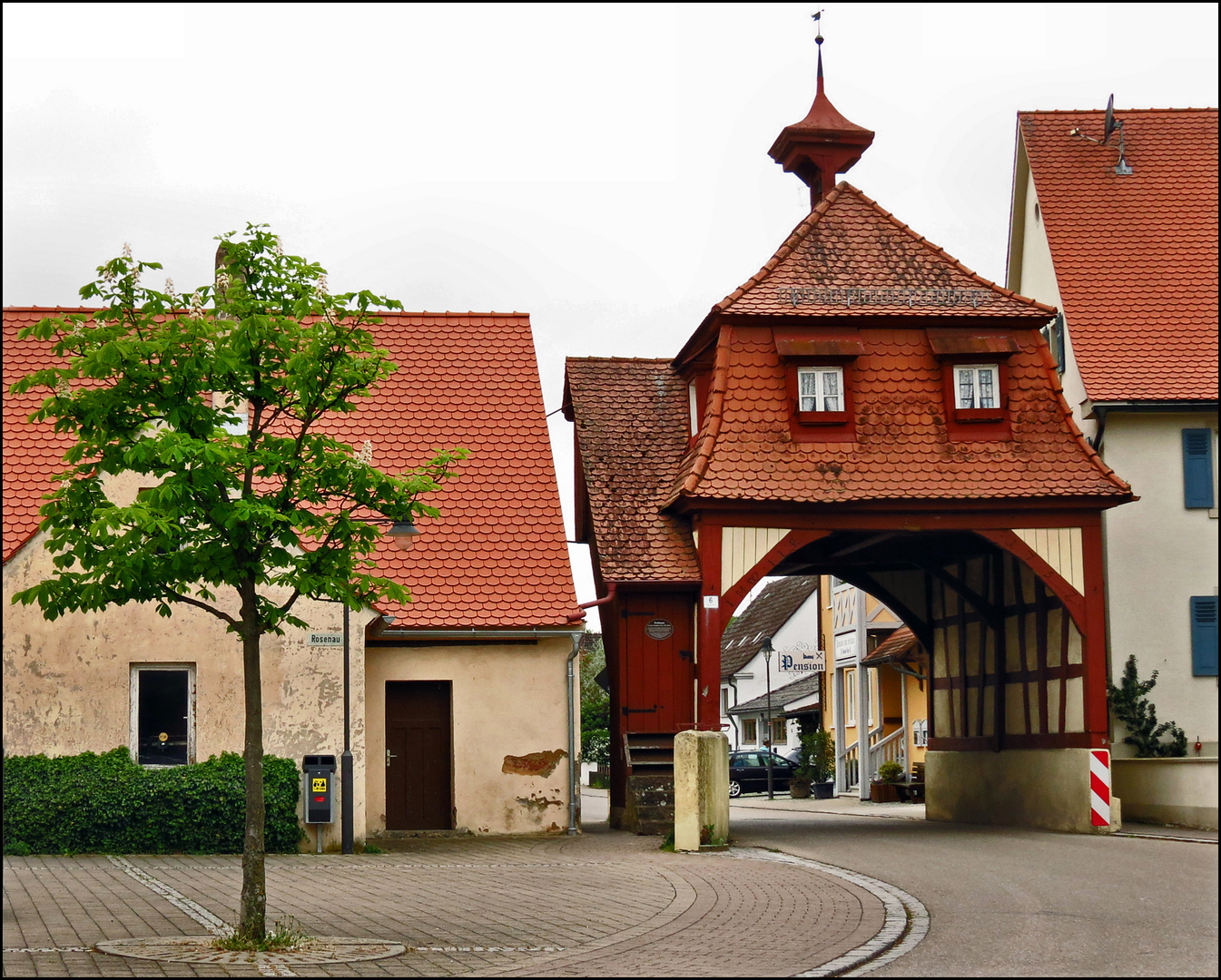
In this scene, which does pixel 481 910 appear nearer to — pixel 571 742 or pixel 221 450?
pixel 221 450

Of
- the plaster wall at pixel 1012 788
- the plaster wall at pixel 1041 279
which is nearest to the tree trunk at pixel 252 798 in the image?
the plaster wall at pixel 1012 788

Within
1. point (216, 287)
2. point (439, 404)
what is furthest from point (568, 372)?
point (216, 287)

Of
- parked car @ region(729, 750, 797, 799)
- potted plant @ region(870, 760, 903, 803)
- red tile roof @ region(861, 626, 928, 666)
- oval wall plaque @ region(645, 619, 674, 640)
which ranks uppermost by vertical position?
oval wall plaque @ region(645, 619, 674, 640)

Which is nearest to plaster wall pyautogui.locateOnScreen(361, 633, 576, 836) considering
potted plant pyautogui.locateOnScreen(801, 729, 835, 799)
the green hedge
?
the green hedge

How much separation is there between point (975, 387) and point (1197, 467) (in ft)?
16.3

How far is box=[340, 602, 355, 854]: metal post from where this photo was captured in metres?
19.3

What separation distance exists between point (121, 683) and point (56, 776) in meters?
1.45

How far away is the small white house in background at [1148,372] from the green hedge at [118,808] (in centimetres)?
1342

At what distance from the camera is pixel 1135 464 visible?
2536 cm

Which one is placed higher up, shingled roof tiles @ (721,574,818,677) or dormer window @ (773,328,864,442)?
dormer window @ (773,328,864,442)

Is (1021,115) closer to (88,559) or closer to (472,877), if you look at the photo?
(472,877)

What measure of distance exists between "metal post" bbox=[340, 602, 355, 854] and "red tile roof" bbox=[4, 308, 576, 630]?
150 cm

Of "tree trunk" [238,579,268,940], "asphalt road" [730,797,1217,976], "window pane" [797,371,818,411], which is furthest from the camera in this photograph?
"window pane" [797,371,818,411]

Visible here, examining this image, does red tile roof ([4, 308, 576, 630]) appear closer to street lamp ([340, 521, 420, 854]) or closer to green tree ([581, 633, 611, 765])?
street lamp ([340, 521, 420, 854])
